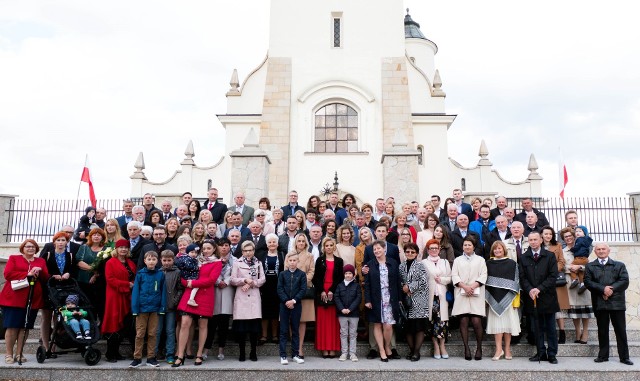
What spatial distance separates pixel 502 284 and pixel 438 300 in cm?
95

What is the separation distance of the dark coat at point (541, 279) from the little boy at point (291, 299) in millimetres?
3219

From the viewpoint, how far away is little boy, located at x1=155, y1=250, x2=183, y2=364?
7.07 metres

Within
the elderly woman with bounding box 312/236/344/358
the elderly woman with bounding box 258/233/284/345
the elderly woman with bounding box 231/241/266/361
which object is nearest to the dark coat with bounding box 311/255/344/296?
the elderly woman with bounding box 312/236/344/358

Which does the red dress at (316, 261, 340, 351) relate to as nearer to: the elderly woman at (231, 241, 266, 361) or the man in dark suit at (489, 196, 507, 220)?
the elderly woman at (231, 241, 266, 361)

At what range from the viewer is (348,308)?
7258mm

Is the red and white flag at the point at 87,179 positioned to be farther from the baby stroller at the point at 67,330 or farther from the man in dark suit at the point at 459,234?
the man in dark suit at the point at 459,234

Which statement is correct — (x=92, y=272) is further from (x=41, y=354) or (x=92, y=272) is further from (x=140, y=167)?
(x=140, y=167)

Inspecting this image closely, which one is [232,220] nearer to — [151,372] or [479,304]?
[151,372]

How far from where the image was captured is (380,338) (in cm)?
732

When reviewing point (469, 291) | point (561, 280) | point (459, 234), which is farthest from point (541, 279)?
point (459, 234)

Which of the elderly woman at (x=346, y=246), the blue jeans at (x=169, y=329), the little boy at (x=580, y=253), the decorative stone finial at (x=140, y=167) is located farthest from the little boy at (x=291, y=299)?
the decorative stone finial at (x=140, y=167)

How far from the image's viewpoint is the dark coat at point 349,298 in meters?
7.26

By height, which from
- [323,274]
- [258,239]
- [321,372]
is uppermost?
[258,239]

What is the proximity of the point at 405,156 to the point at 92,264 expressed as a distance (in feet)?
28.0
